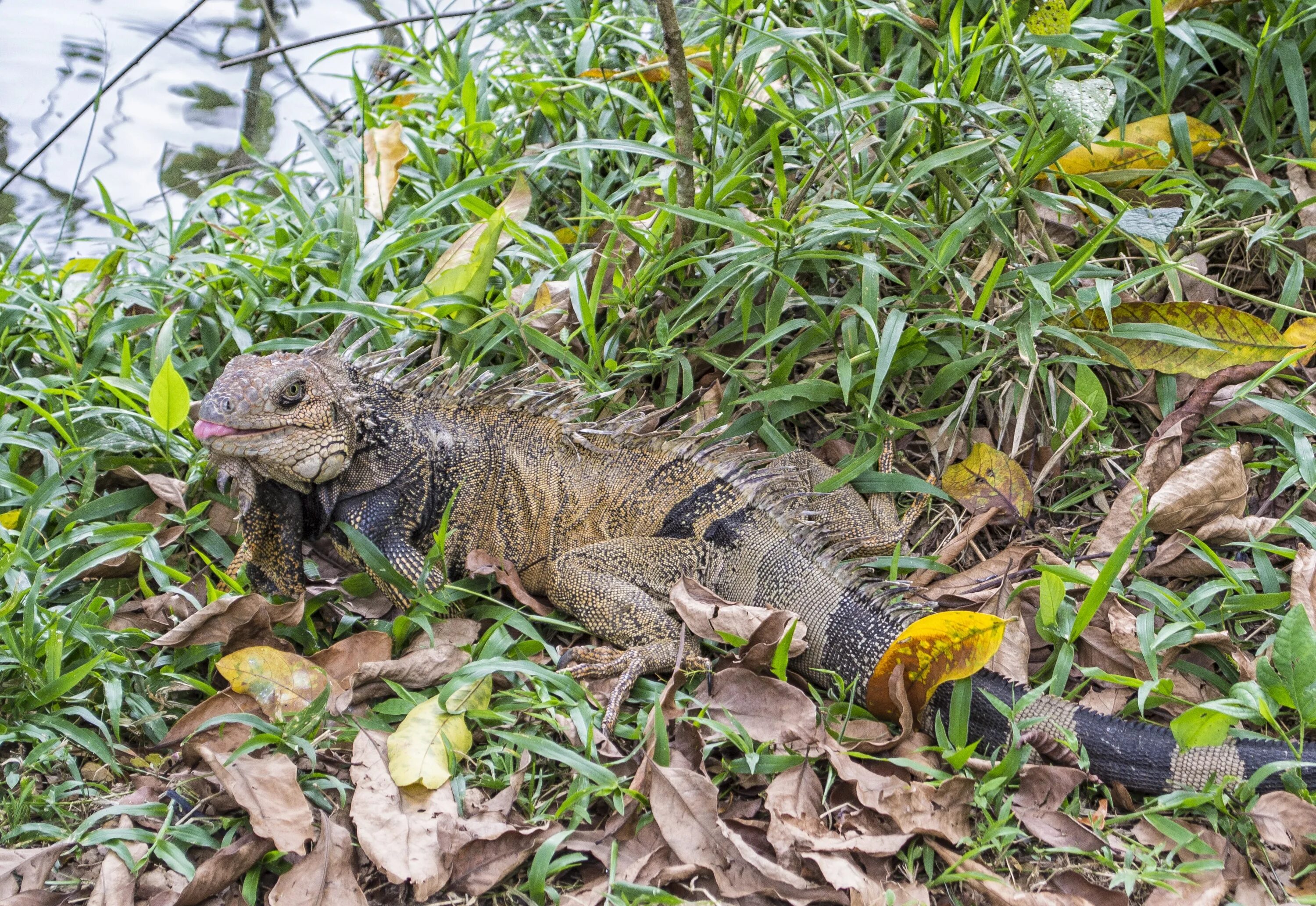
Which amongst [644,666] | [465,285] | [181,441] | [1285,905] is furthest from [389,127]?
[1285,905]

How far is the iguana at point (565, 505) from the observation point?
3254 mm

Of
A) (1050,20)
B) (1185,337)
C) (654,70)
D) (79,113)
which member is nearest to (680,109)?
(654,70)

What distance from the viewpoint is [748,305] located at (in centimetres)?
387

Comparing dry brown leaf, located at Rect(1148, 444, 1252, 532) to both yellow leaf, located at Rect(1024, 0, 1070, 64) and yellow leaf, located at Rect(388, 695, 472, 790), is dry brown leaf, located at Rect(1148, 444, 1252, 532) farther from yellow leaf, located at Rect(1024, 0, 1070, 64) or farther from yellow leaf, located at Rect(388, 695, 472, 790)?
yellow leaf, located at Rect(388, 695, 472, 790)

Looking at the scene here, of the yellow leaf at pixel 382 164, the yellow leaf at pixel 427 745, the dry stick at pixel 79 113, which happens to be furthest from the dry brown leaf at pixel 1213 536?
the dry stick at pixel 79 113

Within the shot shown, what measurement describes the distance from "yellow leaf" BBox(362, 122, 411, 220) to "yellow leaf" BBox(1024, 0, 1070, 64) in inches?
118

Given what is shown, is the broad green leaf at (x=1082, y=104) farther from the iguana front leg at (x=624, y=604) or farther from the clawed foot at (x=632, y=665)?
the clawed foot at (x=632, y=665)

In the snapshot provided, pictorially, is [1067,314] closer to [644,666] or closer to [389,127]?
[644,666]

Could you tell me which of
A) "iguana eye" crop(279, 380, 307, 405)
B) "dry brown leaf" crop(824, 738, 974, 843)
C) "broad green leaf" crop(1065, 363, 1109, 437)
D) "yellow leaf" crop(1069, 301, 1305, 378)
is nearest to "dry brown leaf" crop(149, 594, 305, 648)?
"iguana eye" crop(279, 380, 307, 405)

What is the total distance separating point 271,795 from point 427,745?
0.43m

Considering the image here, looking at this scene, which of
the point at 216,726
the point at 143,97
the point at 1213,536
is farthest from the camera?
the point at 143,97

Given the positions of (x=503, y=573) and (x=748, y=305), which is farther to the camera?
(x=748, y=305)

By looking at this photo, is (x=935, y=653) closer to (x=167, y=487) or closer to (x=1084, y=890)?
(x=1084, y=890)

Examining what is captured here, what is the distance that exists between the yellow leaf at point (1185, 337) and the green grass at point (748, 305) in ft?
0.37
